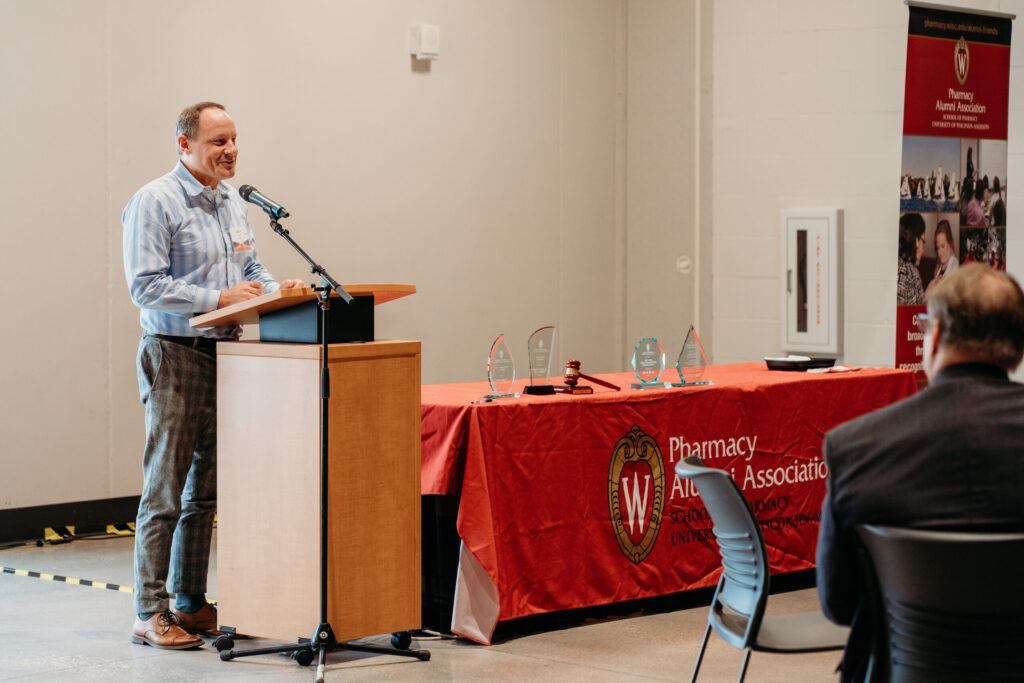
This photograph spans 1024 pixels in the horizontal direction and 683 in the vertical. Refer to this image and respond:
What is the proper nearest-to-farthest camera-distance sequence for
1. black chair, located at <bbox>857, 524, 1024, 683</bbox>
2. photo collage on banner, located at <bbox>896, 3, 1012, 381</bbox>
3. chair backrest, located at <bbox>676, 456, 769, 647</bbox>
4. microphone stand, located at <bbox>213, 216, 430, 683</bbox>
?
black chair, located at <bbox>857, 524, 1024, 683</bbox>, chair backrest, located at <bbox>676, 456, 769, 647</bbox>, microphone stand, located at <bbox>213, 216, 430, 683</bbox>, photo collage on banner, located at <bbox>896, 3, 1012, 381</bbox>

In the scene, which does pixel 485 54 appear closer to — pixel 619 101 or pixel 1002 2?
pixel 619 101

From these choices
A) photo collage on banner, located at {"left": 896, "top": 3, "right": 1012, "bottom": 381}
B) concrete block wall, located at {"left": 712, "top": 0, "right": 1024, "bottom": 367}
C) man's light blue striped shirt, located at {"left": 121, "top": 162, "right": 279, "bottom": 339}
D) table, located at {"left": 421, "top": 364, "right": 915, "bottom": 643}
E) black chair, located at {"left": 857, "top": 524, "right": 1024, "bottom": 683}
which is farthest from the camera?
concrete block wall, located at {"left": 712, "top": 0, "right": 1024, "bottom": 367}

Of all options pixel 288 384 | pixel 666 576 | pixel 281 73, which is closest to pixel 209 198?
pixel 288 384

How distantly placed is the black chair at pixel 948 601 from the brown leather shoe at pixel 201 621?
2.61m

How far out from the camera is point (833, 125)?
6887 mm

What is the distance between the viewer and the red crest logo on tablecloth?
627 cm

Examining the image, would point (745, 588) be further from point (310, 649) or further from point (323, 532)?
point (310, 649)

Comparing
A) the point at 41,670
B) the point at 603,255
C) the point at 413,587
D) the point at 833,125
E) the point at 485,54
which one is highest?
the point at 485,54

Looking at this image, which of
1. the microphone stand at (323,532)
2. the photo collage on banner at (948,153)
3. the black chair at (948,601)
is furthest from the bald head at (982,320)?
the photo collage on banner at (948,153)

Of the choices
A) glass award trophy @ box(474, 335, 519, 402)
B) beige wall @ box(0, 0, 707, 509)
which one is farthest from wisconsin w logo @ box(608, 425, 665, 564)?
beige wall @ box(0, 0, 707, 509)

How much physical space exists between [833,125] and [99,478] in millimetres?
4378

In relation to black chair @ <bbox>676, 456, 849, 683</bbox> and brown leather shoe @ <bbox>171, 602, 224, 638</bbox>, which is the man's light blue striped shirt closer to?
brown leather shoe @ <bbox>171, 602, 224, 638</bbox>

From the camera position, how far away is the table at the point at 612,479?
385 centimetres

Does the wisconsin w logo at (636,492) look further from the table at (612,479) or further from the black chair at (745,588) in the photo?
the black chair at (745,588)
